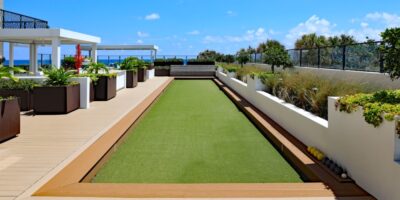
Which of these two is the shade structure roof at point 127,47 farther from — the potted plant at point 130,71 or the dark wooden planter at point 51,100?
the dark wooden planter at point 51,100

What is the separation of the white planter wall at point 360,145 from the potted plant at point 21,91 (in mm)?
6139

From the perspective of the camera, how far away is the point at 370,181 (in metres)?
3.89

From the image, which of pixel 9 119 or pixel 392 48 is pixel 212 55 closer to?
pixel 9 119

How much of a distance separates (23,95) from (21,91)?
0.10m

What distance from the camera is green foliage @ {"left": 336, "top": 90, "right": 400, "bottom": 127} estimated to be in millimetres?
3701

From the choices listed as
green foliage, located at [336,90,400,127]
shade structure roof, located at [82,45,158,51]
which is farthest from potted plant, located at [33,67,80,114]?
shade structure roof, located at [82,45,158,51]

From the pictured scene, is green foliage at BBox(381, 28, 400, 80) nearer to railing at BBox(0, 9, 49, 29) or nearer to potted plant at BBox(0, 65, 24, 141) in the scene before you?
potted plant at BBox(0, 65, 24, 141)

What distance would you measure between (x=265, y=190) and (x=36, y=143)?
3.56 metres

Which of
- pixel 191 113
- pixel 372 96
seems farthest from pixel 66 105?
pixel 372 96

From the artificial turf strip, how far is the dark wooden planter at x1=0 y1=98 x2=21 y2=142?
158cm

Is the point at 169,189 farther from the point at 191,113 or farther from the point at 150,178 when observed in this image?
the point at 191,113

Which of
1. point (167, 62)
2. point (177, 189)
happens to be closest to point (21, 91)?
point (177, 189)

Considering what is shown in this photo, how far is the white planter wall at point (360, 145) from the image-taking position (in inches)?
138

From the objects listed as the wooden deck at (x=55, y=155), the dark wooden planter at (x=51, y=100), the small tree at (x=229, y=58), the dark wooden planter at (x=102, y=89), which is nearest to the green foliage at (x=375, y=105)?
the wooden deck at (x=55, y=155)
